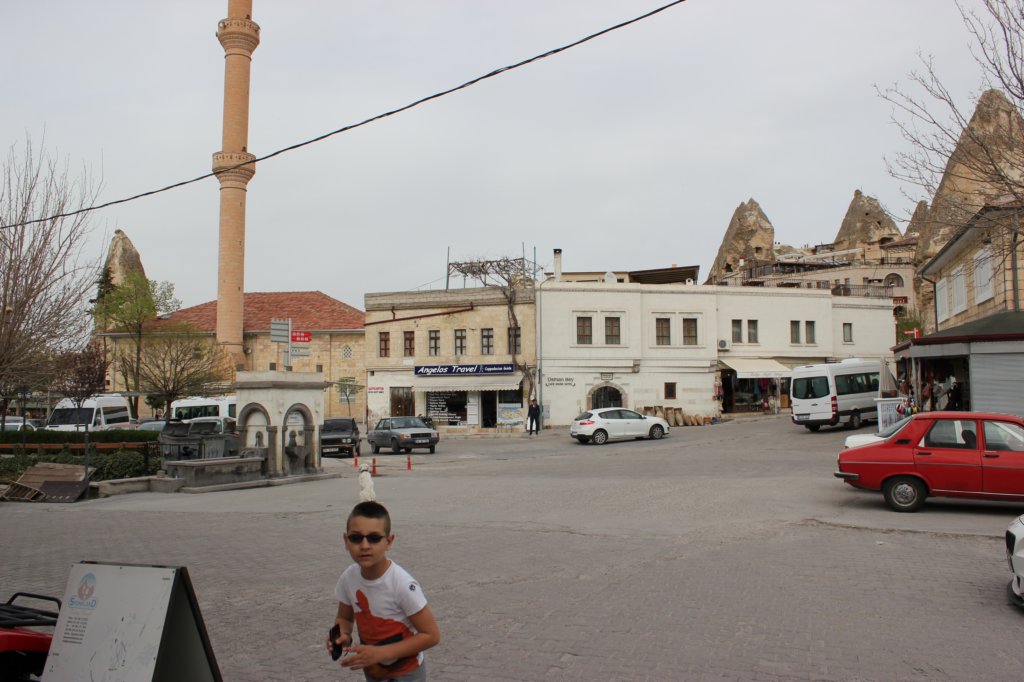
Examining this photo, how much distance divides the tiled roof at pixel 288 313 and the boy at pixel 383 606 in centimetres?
5440

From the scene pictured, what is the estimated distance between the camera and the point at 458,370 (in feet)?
143

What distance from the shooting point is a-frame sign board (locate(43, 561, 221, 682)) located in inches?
143

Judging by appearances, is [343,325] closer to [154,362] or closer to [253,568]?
[154,362]

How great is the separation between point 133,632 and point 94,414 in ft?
124

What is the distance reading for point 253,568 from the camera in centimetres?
926

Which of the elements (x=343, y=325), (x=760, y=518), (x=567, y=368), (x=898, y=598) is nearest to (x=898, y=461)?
(x=760, y=518)

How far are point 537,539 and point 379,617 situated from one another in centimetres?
763

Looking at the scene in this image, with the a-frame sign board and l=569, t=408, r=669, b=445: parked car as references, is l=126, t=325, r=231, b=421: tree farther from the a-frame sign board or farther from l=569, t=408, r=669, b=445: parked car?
the a-frame sign board

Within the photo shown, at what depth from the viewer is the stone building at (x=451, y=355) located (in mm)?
42781

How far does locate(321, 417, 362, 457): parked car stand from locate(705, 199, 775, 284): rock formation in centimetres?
7166

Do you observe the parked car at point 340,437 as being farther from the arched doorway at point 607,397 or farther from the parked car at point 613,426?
the arched doorway at point 607,397

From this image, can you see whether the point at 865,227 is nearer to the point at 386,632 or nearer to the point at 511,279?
the point at 511,279

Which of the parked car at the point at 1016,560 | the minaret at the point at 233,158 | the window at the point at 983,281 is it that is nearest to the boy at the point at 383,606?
the parked car at the point at 1016,560

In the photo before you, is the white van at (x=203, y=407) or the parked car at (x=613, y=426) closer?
the parked car at (x=613, y=426)
